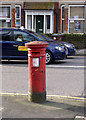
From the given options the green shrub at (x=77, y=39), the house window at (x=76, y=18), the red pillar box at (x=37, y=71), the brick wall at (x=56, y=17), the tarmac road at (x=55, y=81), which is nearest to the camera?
the red pillar box at (x=37, y=71)

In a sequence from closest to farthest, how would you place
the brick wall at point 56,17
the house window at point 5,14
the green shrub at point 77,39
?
the green shrub at point 77,39 → the brick wall at point 56,17 → the house window at point 5,14

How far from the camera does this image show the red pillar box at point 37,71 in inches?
217

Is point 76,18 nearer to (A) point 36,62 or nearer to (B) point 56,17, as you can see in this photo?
(B) point 56,17

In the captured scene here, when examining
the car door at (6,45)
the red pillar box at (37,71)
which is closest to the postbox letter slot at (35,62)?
the red pillar box at (37,71)

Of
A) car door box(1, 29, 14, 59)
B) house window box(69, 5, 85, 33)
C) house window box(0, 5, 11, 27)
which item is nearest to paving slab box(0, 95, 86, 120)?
car door box(1, 29, 14, 59)

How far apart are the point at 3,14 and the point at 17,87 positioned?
18.3 m

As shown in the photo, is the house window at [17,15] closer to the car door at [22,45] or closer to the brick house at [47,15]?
the brick house at [47,15]

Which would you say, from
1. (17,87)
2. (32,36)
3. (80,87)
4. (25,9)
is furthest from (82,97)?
(25,9)

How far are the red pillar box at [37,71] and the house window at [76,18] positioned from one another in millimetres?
18971

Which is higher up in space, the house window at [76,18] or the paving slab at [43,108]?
the house window at [76,18]

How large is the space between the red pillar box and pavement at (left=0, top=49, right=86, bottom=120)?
0.54ft

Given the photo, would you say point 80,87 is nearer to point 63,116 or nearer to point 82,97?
point 82,97

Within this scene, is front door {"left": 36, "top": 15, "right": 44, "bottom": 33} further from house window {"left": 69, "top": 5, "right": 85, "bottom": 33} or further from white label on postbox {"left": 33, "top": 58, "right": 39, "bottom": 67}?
white label on postbox {"left": 33, "top": 58, "right": 39, "bottom": 67}

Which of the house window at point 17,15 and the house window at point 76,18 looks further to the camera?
the house window at point 17,15
